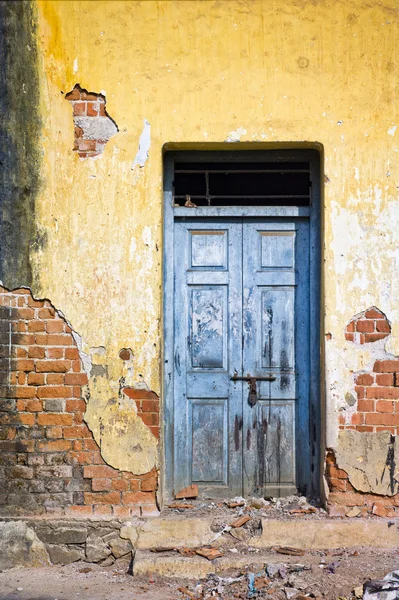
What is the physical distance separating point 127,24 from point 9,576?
3.87 meters

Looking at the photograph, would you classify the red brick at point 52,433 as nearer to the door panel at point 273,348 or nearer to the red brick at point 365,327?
the door panel at point 273,348

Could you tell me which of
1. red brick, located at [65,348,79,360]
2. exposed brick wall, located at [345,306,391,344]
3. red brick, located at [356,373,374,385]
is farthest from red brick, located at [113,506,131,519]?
exposed brick wall, located at [345,306,391,344]

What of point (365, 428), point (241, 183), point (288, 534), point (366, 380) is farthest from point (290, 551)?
point (241, 183)

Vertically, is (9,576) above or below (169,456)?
below

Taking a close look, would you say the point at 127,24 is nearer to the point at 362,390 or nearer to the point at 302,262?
the point at 302,262

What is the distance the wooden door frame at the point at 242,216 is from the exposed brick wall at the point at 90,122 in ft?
1.65

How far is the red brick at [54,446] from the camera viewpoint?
4535 mm

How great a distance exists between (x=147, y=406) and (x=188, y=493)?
2.53 ft

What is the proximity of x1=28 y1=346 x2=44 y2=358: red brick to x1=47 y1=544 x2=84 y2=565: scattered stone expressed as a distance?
A: 1.31m

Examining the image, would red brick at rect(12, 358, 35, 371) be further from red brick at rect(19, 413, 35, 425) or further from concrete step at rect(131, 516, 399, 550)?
concrete step at rect(131, 516, 399, 550)

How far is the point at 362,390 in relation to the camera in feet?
14.8

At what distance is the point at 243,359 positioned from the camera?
4832 millimetres

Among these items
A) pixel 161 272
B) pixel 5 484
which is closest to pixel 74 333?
pixel 161 272

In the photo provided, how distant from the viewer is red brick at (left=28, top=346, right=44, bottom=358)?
14.9 feet
